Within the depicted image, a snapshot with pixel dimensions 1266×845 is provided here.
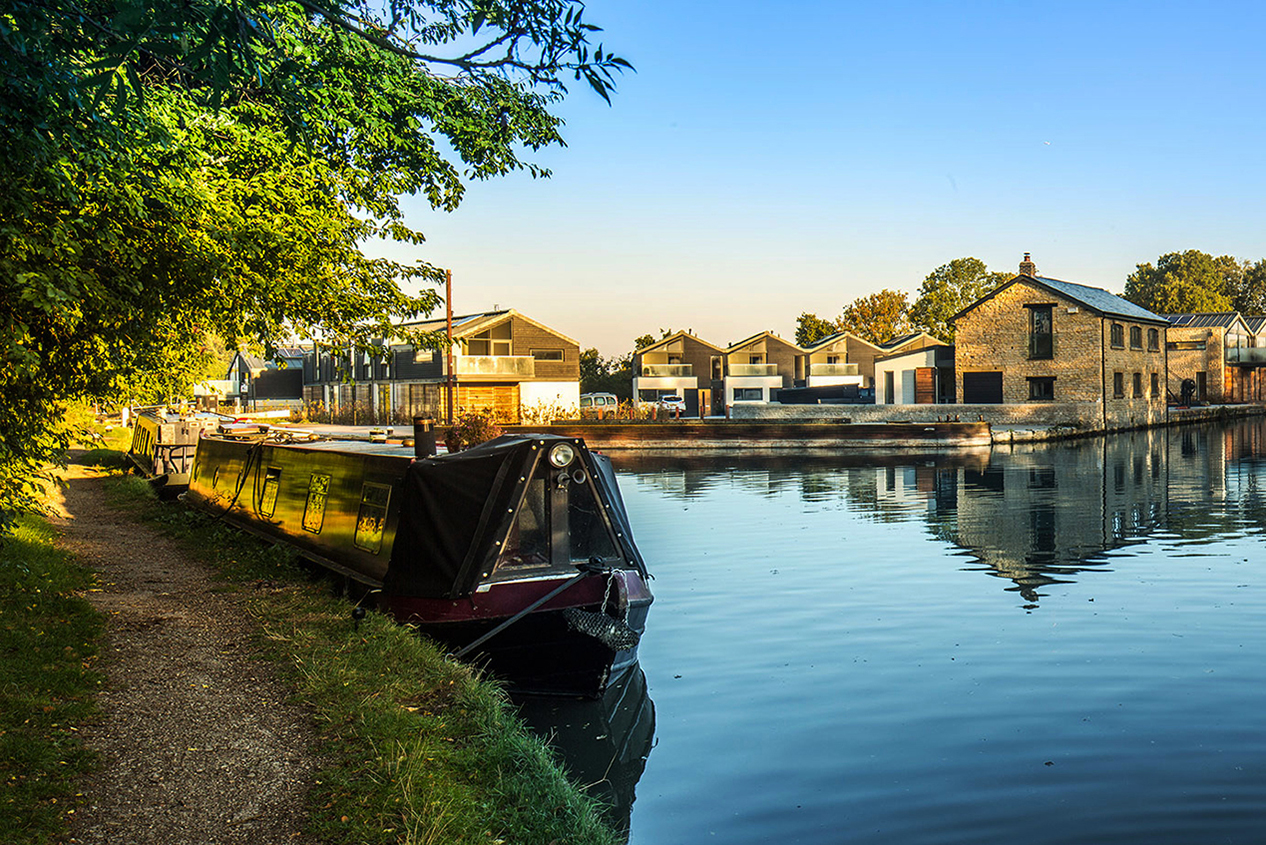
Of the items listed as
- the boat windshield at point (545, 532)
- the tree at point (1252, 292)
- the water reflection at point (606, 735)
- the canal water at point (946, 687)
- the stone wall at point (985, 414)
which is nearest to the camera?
the canal water at point (946, 687)

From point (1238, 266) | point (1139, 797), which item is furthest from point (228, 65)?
point (1238, 266)

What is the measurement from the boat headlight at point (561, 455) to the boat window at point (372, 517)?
7.22 ft

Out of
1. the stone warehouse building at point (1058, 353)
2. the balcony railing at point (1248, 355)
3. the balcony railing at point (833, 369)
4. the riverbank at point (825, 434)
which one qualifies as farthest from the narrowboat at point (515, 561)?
the balcony railing at point (1248, 355)

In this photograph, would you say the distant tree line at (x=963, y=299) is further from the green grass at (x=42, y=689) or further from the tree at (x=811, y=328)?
the green grass at (x=42, y=689)

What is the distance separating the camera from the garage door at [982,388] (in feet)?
176

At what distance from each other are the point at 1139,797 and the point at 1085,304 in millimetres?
48119

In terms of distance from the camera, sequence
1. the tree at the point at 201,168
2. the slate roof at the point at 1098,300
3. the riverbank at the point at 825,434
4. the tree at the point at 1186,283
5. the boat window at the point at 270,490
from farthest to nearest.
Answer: the tree at the point at 1186,283 → the slate roof at the point at 1098,300 → the riverbank at the point at 825,434 → the boat window at the point at 270,490 → the tree at the point at 201,168

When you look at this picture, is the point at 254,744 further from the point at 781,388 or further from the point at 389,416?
the point at 781,388

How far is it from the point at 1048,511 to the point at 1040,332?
33.2 metres

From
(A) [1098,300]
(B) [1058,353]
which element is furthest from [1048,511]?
(A) [1098,300]

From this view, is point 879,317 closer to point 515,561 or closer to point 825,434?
point 825,434

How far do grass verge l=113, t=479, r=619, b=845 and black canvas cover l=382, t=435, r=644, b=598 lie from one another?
0.61m

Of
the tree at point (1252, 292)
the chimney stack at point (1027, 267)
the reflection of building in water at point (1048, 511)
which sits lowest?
the reflection of building in water at point (1048, 511)

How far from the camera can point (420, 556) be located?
33.0 feet
